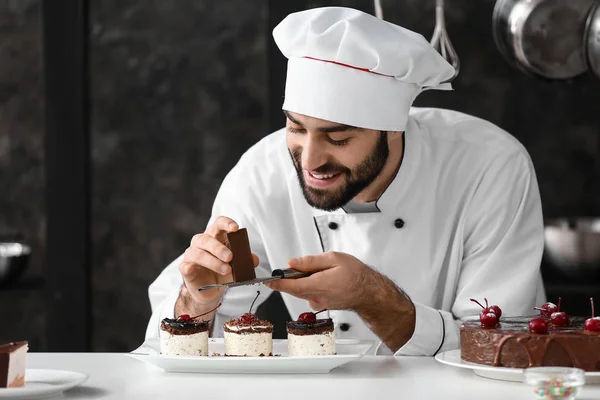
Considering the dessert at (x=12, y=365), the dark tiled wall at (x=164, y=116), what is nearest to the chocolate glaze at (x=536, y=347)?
the dessert at (x=12, y=365)

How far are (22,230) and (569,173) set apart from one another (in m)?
2.40

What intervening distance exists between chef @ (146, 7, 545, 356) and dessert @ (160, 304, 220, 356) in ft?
0.59

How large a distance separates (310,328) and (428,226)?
87 cm

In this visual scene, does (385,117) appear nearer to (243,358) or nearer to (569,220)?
(243,358)

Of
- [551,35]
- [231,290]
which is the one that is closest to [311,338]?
[231,290]

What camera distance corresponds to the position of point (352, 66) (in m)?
2.70

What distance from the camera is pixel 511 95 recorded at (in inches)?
166

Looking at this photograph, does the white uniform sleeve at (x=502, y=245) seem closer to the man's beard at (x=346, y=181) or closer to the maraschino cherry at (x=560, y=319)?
the man's beard at (x=346, y=181)

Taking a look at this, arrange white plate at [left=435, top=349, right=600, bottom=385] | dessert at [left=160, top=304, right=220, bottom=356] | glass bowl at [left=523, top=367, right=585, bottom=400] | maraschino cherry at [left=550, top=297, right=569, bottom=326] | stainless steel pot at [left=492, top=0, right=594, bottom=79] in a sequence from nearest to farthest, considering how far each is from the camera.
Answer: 1. glass bowl at [left=523, top=367, right=585, bottom=400]
2. white plate at [left=435, top=349, right=600, bottom=385]
3. maraschino cherry at [left=550, top=297, right=569, bottom=326]
4. dessert at [left=160, top=304, right=220, bottom=356]
5. stainless steel pot at [left=492, top=0, right=594, bottom=79]

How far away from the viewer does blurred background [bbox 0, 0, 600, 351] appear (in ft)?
13.8

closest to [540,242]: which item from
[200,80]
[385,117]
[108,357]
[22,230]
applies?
[385,117]

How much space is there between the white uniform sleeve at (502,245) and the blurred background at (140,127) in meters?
1.20

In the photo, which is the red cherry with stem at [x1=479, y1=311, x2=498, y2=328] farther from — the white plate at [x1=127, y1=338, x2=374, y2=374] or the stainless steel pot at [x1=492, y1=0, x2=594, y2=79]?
the stainless steel pot at [x1=492, y1=0, x2=594, y2=79]

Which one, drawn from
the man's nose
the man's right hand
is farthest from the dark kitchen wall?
the man's nose
